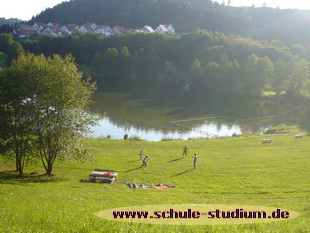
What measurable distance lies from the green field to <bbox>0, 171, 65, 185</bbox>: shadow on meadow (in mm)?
74

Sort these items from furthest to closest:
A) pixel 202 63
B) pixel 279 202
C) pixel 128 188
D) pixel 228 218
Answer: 1. pixel 202 63
2. pixel 128 188
3. pixel 279 202
4. pixel 228 218

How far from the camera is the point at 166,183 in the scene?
27234 millimetres

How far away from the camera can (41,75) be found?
2792 centimetres

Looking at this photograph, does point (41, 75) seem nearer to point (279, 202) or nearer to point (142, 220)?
point (142, 220)

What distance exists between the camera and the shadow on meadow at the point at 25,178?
85.5 feet

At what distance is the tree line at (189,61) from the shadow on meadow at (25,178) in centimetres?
8249

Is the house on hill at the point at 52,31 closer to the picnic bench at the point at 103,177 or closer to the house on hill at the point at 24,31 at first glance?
the house on hill at the point at 24,31

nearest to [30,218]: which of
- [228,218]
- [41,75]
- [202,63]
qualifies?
[228,218]

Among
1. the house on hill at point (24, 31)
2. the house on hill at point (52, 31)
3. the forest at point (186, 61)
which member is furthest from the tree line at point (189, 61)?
the house on hill at point (52, 31)

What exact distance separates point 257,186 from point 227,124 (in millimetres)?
42678

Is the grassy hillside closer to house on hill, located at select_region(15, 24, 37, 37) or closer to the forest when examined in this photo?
the forest

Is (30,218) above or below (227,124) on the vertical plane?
above

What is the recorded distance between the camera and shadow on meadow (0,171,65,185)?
85.5 feet

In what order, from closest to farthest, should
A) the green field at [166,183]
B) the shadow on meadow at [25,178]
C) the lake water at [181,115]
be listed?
the green field at [166,183], the shadow on meadow at [25,178], the lake water at [181,115]
